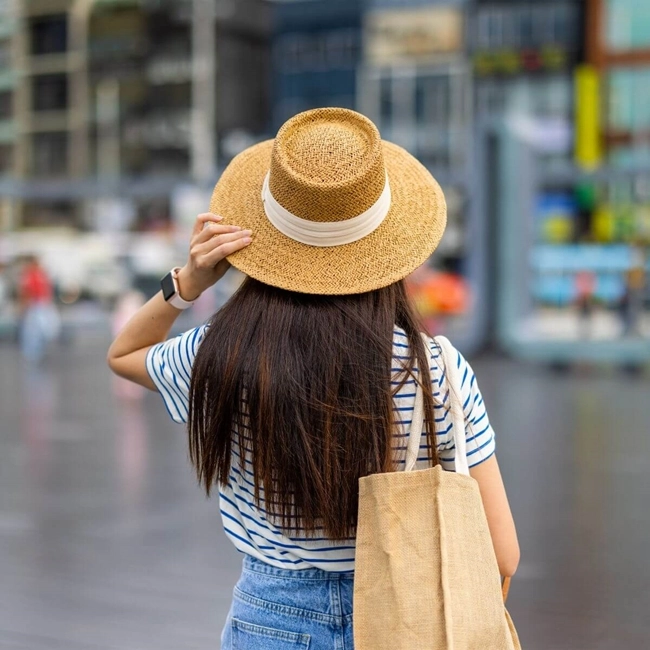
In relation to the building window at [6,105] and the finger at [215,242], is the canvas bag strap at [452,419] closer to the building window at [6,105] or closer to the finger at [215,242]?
the finger at [215,242]

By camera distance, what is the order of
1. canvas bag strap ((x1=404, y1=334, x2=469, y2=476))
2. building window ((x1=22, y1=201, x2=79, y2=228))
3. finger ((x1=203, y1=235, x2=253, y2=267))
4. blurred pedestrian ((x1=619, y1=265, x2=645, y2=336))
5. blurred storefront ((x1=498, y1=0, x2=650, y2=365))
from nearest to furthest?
1. canvas bag strap ((x1=404, y1=334, x2=469, y2=476))
2. finger ((x1=203, y1=235, x2=253, y2=267))
3. blurred pedestrian ((x1=619, y1=265, x2=645, y2=336))
4. blurred storefront ((x1=498, y1=0, x2=650, y2=365))
5. building window ((x1=22, y1=201, x2=79, y2=228))

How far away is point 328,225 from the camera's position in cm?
171

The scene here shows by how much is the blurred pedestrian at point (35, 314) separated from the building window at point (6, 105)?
3504cm

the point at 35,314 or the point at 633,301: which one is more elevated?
the point at 633,301

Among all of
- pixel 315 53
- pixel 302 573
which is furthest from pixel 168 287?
pixel 315 53

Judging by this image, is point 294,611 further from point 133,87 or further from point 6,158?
point 6,158

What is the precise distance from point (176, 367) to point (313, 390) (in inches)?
12.0

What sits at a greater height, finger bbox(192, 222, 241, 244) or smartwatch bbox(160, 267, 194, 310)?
finger bbox(192, 222, 241, 244)

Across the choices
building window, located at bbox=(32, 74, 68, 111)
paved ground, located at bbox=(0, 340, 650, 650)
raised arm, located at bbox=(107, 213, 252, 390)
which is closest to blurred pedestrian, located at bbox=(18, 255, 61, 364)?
paved ground, located at bbox=(0, 340, 650, 650)

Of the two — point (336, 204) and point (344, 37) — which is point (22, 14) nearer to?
point (344, 37)

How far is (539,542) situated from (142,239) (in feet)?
50.0

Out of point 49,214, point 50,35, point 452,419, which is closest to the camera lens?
point 452,419

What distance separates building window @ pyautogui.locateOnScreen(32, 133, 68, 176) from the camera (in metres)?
50.1

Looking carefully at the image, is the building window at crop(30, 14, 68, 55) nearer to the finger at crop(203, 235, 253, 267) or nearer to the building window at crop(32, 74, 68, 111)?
the building window at crop(32, 74, 68, 111)
